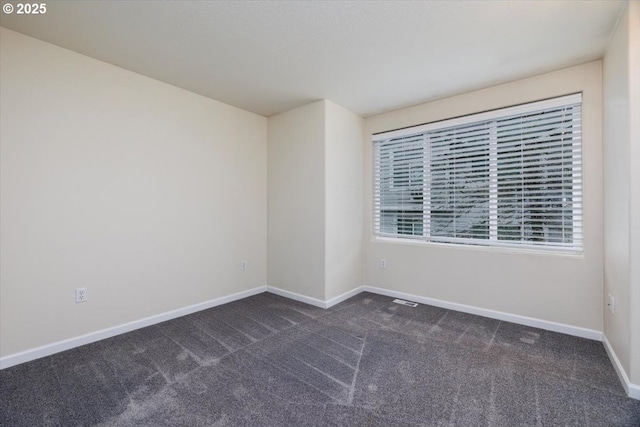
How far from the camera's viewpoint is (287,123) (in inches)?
150

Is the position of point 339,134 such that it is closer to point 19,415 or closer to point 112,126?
point 112,126

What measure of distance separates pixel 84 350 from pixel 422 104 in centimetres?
427

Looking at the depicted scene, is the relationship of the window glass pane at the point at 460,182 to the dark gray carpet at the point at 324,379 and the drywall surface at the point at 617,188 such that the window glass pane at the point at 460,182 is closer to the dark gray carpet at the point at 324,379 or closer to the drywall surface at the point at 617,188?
the drywall surface at the point at 617,188

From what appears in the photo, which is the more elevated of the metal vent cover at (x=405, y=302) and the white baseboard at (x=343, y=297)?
the white baseboard at (x=343, y=297)

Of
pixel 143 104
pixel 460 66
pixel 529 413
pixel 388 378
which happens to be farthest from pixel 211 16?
pixel 529 413

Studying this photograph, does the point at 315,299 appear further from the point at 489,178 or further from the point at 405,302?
the point at 489,178

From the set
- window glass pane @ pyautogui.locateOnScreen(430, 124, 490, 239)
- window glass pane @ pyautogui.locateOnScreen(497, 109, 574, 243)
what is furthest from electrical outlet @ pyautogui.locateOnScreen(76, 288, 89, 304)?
window glass pane @ pyautogui.locateOnScreen(497, 109, 574, 243)

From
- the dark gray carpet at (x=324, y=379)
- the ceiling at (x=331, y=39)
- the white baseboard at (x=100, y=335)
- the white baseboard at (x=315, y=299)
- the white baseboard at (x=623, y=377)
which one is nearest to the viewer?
the dark gray carpet at (x=324, y=379)

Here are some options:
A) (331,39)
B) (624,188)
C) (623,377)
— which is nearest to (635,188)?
(624,188)

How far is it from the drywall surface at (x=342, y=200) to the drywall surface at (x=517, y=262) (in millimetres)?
321

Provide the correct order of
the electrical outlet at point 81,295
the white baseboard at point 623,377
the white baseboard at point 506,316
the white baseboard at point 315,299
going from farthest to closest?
the white baseboard at point 315,299
the white baseboard at point 506,316
the electrical outlet at point 81,295
the white baseboard at point 623,377

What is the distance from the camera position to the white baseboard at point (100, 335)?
7.08ft

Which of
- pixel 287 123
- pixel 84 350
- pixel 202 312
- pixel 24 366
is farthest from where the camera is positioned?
pixel 287 123

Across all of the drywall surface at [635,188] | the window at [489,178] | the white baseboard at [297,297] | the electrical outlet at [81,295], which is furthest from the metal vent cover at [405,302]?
the electrical outlet at [81,295]
